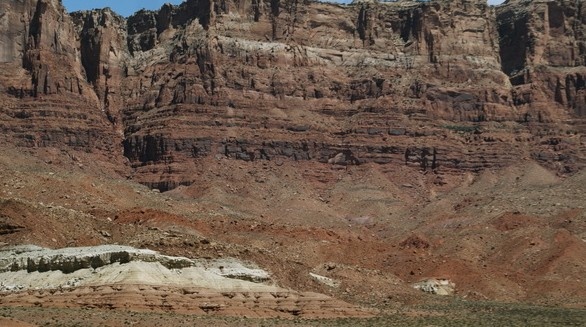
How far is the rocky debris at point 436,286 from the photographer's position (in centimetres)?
8162

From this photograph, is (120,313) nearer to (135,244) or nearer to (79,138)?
(135,244)

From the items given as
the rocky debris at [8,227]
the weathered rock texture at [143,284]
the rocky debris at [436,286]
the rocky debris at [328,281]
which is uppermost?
the rocky debris at [8,227]

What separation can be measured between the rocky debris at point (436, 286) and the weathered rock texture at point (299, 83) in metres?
50.2

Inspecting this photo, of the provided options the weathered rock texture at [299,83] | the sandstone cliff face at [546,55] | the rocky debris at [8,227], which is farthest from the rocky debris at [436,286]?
the sandstone cliff face at [546,55]

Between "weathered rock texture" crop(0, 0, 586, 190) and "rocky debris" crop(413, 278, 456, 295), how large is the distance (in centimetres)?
5025

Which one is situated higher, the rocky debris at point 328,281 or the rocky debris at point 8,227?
the rocky debris at point 8,227

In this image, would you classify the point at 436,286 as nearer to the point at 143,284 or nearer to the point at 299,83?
the point at 143,284

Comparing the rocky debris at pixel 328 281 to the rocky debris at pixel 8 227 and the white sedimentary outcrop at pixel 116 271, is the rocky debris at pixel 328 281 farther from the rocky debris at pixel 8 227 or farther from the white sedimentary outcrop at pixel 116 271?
the rocky debris at pixel 8 227

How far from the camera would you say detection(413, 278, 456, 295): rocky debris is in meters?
81.6

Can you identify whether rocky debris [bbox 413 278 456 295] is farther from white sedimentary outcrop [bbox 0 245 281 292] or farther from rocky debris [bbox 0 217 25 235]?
rocky debris [bbox 0 217 25 235]

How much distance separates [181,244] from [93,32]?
96050 millimetres

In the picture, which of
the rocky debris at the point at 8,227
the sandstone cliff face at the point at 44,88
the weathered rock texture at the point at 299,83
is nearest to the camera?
the rocky debris at the point at 8,227

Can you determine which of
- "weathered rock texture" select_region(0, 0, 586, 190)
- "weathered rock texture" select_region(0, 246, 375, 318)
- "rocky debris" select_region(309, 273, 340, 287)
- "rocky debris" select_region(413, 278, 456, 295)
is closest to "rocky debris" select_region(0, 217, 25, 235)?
"weathered rock texture" select_region(0, 246, 375, 318)

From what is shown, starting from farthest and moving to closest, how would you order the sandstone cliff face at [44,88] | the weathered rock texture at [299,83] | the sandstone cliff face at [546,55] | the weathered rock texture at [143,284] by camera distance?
1. the sandstone cliff face at [546,55]
2. the weathered rock texture at [299,83]
3. the sandstone cliff face at [44,88]
4. the weathered rock texture at [143,284]
